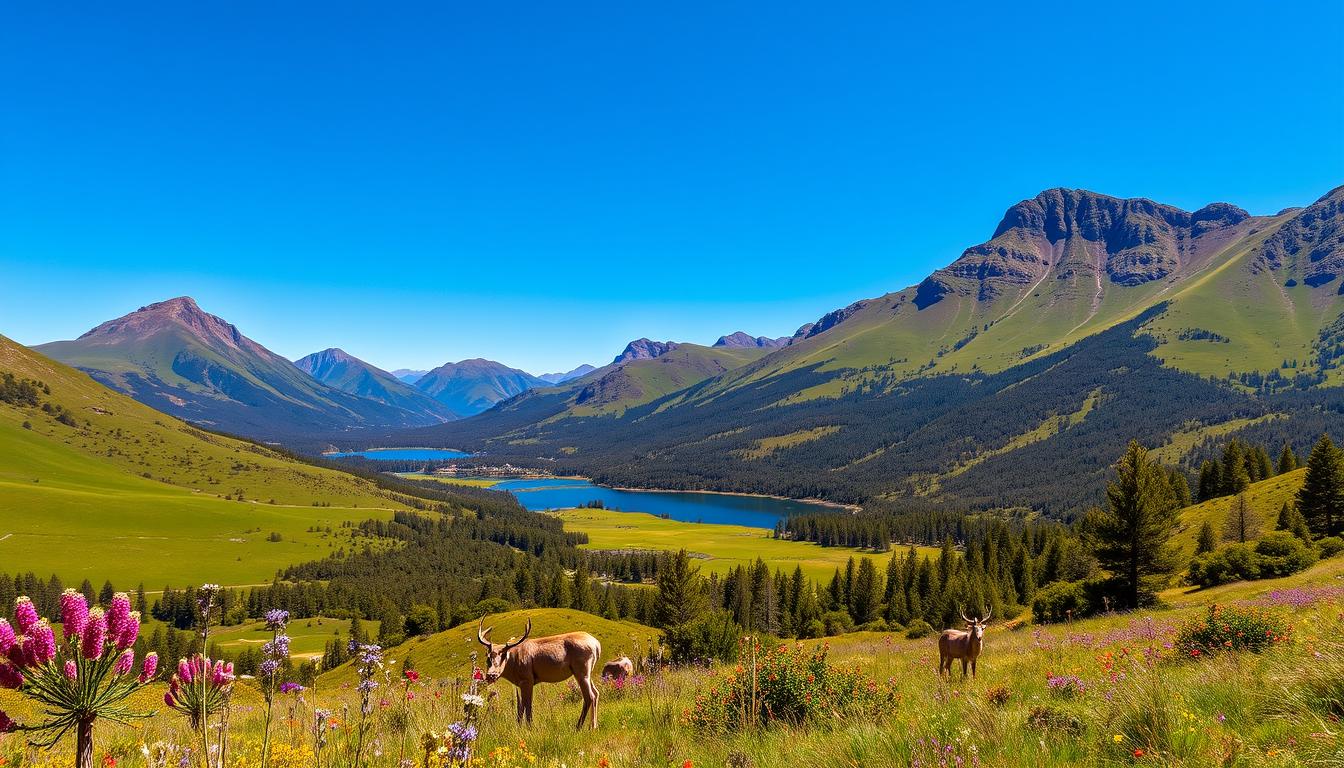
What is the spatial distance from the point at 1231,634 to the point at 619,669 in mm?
12001

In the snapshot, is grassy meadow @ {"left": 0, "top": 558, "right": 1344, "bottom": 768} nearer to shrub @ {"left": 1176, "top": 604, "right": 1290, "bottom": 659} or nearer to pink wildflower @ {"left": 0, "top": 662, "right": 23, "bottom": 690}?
shrub @ {"left": 1176, "top": 604, "right": 1290, "bottom": 659}

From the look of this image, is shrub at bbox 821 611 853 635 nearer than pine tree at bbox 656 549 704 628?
No

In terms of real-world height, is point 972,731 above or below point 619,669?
above

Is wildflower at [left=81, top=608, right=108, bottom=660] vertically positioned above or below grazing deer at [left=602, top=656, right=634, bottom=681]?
above

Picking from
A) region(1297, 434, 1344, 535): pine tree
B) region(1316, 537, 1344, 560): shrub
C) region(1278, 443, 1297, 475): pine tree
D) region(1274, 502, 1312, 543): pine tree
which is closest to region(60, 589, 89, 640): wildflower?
region(1316, 537, 1344, 560): shrub

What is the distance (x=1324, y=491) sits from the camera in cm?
5300

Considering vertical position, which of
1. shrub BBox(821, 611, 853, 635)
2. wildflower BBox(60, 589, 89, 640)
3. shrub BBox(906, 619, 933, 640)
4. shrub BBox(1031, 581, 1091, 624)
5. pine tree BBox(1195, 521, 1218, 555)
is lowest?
shrub BBox(821, 611, 853, 635)

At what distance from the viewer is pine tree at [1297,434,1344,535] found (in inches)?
2054

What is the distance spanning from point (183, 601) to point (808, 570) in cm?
14577

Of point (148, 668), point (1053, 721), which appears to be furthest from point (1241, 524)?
point (148, 668)

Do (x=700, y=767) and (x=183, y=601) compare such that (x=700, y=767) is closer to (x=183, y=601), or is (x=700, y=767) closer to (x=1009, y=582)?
(x=1009, y=582)

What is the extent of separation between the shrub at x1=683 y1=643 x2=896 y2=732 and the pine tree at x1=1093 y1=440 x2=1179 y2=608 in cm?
4120

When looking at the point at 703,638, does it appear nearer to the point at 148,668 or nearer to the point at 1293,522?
the point at 148,668

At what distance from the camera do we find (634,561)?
542 ft
